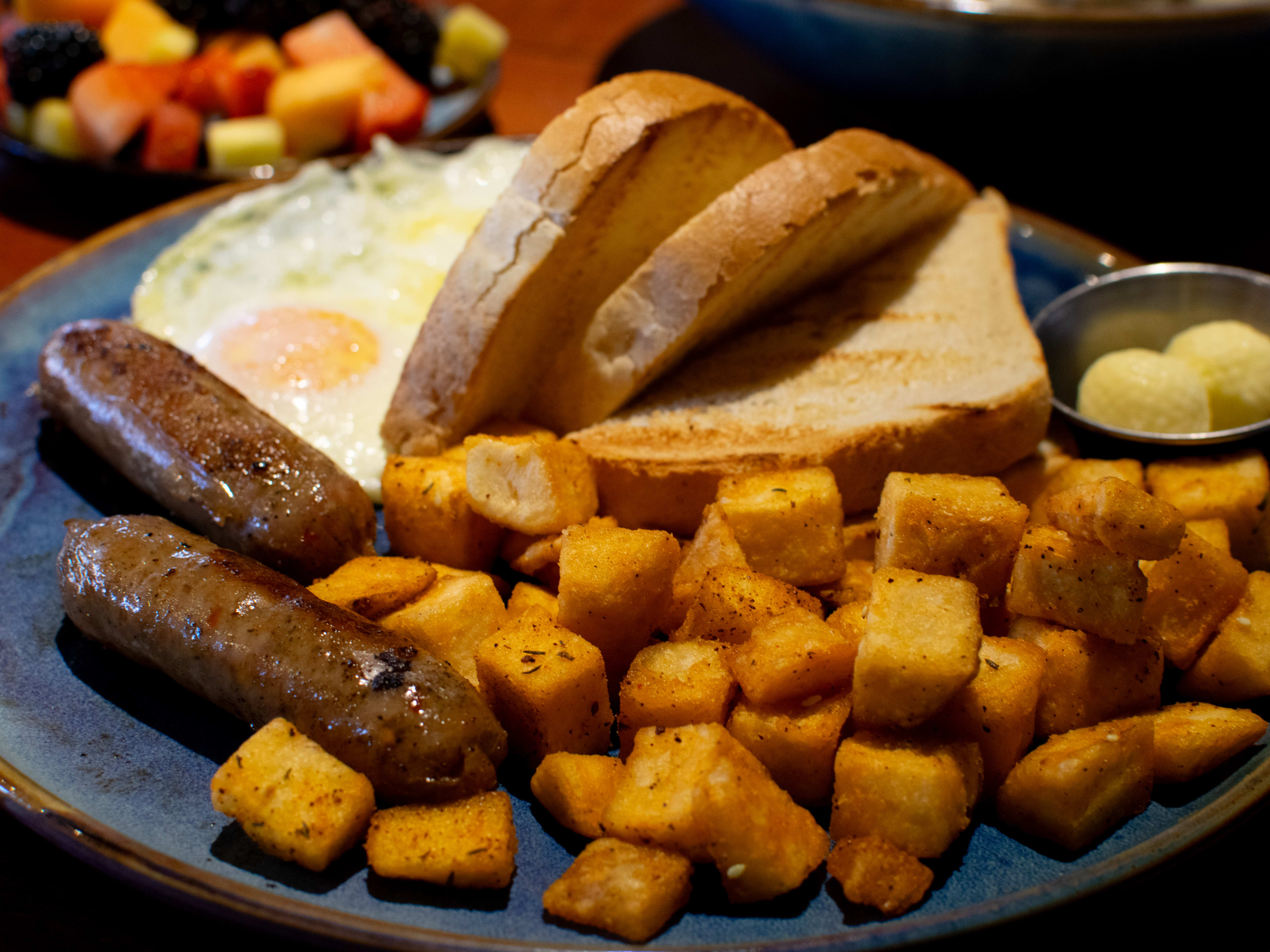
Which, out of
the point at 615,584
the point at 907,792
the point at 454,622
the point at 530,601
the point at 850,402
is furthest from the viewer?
the point at 850,402

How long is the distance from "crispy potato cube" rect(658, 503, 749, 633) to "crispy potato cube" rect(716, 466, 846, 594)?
3 centimetres

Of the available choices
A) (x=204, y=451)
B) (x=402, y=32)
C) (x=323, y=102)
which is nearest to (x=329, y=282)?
(x=204, y=451)

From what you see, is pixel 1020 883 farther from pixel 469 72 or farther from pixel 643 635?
pixel 469 72

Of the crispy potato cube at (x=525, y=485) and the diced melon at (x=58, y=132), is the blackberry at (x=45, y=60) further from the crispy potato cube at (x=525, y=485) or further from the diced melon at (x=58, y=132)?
the crispy potato cube at (x=525, y=485)

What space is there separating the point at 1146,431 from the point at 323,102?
311cm

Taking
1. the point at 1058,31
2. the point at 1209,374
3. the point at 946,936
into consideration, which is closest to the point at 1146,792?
the point at 946,936

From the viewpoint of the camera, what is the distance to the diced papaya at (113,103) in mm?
3682

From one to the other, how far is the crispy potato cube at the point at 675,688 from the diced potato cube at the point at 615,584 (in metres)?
0.09

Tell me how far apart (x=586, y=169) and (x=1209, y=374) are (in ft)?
5.29

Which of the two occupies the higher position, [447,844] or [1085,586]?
[1085,586]

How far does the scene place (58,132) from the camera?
12.4ft

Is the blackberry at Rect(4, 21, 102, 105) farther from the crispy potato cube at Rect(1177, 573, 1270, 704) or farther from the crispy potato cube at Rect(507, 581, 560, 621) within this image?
the crispy potato cube at Rect(1177, 573, 1270, 704)

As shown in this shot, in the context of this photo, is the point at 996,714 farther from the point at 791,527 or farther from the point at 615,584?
the point at 615,584

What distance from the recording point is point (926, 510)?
1.82 meters
